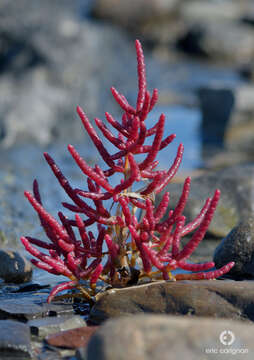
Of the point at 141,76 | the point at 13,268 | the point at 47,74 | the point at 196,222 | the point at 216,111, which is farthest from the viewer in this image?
the point at 47,74

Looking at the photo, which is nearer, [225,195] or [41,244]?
[41,244]

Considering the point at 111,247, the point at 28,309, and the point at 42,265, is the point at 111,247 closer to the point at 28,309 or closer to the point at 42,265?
the point at 42,265

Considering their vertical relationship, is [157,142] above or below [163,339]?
above

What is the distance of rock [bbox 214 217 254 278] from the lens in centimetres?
502

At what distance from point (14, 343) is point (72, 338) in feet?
1.16

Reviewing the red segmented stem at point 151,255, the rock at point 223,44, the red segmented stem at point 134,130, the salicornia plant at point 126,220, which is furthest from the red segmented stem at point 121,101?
the rock at point 223,44

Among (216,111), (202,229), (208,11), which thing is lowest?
(202,229)

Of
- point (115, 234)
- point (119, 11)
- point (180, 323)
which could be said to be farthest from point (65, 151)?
point (119, 11)

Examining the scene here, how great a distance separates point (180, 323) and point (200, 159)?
26.6ft

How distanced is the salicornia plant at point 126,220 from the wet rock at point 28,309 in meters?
0.16

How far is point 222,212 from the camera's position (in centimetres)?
688

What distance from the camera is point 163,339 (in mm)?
2918

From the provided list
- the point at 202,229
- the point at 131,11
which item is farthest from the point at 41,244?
the point at 131,11

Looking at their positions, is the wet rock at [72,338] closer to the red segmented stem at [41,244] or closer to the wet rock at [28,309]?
the wet rock at [28,309]
